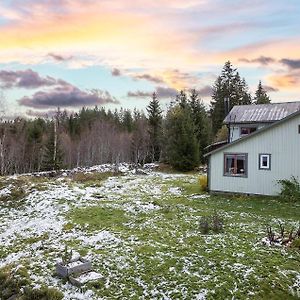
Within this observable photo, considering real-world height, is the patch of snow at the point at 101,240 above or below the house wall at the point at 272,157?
below

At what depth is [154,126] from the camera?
51469 millimetres

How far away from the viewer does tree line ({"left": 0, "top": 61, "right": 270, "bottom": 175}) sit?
1532 inches

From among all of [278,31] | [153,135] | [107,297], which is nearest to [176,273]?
[107,297]

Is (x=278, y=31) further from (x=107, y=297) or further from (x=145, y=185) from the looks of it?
(x=107, y=297)

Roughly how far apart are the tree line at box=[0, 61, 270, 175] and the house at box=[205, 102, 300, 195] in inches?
583

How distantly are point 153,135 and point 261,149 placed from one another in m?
30.1

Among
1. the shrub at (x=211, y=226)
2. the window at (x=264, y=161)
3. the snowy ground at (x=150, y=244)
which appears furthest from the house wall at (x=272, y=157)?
the shrub at (x=211, y=226)

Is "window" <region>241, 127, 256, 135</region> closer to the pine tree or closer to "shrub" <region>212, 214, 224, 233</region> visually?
"shrub" <region>212, 214, 224, 233</region>

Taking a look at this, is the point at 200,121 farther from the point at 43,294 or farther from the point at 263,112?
the point at 43,294

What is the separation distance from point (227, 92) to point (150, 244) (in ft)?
172

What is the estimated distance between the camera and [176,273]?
33.0 feet

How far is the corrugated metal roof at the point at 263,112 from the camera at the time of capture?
96.7ft

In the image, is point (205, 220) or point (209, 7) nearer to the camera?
point (205, 220)

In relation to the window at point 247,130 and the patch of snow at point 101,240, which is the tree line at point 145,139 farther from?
the patch of snow at point 101,240
